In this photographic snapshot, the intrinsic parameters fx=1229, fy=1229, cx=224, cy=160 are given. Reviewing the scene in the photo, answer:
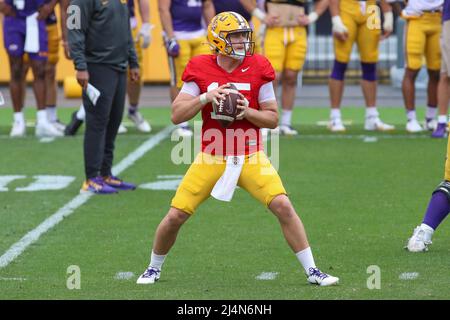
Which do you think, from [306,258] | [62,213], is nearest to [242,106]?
[306,258]

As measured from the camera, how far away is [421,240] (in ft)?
26.2

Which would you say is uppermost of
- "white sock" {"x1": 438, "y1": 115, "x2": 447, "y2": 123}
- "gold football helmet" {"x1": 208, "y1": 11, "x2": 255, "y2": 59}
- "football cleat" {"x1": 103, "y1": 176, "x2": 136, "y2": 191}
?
"gold football helmet" {"x1": 208, "y1": 11, "x2": 255, "y2": 59}

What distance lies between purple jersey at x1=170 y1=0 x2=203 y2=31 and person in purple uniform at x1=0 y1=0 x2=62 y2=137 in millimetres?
1502

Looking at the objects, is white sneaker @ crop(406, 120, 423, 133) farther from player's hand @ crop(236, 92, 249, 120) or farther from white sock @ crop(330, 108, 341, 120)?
player's hand @ crop(236, 92, 249, 120)

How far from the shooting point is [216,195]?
6.96 metres

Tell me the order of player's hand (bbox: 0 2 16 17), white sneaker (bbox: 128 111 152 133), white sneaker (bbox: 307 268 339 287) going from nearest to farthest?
white sneaker (bbox: 307 268 339 287) < player's hand (bbox: 0 2 16 17) < white sneaker (bbox: 128 111 152 133)

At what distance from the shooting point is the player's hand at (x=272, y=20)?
13.9 meters

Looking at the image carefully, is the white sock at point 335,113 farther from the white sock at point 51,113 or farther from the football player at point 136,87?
the white sock at point 51,113

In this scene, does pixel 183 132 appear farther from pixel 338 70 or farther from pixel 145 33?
pixel 338 70

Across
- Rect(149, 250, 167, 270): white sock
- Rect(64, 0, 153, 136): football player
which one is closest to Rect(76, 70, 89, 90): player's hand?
Rect(64, 0, 153, 136): football player

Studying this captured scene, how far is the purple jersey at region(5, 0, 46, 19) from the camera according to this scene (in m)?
13.9

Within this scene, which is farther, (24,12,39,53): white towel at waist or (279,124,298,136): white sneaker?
(279,124,298,136): white sneaker
